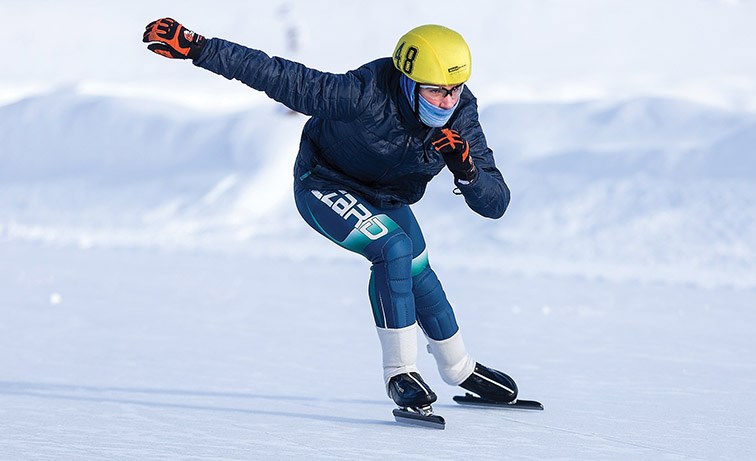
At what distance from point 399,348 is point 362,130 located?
77 cm

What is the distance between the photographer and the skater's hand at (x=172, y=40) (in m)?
3.50

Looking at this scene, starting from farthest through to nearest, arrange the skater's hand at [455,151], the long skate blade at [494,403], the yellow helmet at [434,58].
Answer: the long skate blade at [494,403]
the yellow helmet at [434,58]
the skater's hand at [455,151]

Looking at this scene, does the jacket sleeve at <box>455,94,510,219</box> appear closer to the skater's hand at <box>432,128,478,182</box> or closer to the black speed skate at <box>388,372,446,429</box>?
the skater's hand at <box>432,128,478,182</box>

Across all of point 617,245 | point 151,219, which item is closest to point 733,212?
point 617,245

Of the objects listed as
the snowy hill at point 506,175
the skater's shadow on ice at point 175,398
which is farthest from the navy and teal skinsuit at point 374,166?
the snowy hill at point 506,175

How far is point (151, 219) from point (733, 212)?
814 centimetres

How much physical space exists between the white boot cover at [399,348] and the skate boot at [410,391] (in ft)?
0.08

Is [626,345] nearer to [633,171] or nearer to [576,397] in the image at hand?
[576,397]

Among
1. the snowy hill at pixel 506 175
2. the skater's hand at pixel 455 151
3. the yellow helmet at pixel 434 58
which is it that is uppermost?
the snowy hill at pixel 506 175

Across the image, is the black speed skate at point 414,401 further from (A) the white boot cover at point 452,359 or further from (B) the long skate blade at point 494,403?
(B) the long skate blade at point 494,403

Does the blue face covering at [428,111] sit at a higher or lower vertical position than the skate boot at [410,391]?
higher

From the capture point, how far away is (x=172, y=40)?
350cm

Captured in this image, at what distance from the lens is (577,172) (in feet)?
47.2

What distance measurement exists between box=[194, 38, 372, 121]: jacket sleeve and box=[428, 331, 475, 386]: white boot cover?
1.03m
